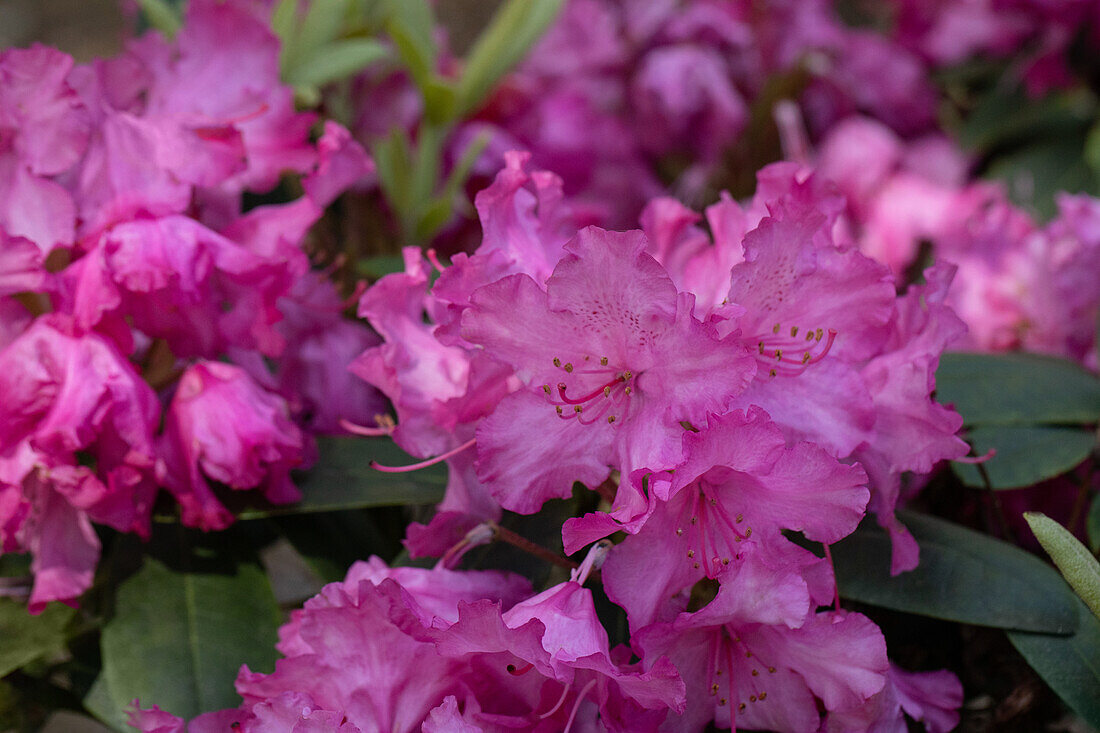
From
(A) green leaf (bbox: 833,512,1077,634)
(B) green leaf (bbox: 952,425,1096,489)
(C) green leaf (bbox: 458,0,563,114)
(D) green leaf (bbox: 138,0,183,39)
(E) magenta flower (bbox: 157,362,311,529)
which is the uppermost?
(D) green leaf (bbox: 138,0,183,39)

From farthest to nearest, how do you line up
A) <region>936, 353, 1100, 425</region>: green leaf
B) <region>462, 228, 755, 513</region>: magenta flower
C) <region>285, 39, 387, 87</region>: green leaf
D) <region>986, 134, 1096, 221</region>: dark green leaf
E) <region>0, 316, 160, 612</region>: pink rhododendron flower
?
1. <region>986, 134, 1096, 221</region>: dark green leaf
2. <region>285, 39, 387, 87</region>: green leaf
3. <region>936, 353, 1100, 425</region>: green leaf
4. <region>0, 316, 160, 612</region>: pink rhododendron flower
5. <region>462, 228, 755, 513</region>: magenta flower

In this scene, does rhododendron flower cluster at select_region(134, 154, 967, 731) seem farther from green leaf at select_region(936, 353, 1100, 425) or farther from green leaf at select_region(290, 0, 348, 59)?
green leaf at select_region(290, 0, 348, 59)

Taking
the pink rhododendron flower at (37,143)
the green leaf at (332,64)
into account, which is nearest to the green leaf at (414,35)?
the green leaf at (332,64)

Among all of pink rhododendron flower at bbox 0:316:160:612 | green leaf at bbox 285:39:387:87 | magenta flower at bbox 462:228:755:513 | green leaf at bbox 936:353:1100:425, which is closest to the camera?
magenta flower at bbox 462:228:755:513

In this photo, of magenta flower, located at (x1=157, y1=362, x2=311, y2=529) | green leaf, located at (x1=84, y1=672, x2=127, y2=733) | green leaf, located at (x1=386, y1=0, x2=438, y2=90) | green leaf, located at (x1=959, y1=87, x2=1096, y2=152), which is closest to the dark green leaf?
green leaf, located at (x1=959, y1=87, x2=1096, y2=152)

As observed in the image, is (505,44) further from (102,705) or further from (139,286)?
(102,705)

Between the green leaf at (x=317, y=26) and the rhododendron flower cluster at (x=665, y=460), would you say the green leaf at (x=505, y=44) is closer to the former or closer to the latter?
the green leaf at (x=317, y=26)

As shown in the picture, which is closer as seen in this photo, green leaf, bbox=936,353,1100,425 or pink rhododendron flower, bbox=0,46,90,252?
pink rhododendron flower, bbox=0,46,90,252

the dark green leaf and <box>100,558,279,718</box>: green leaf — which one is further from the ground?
<box>100,558,279,718</box>: green leaf
